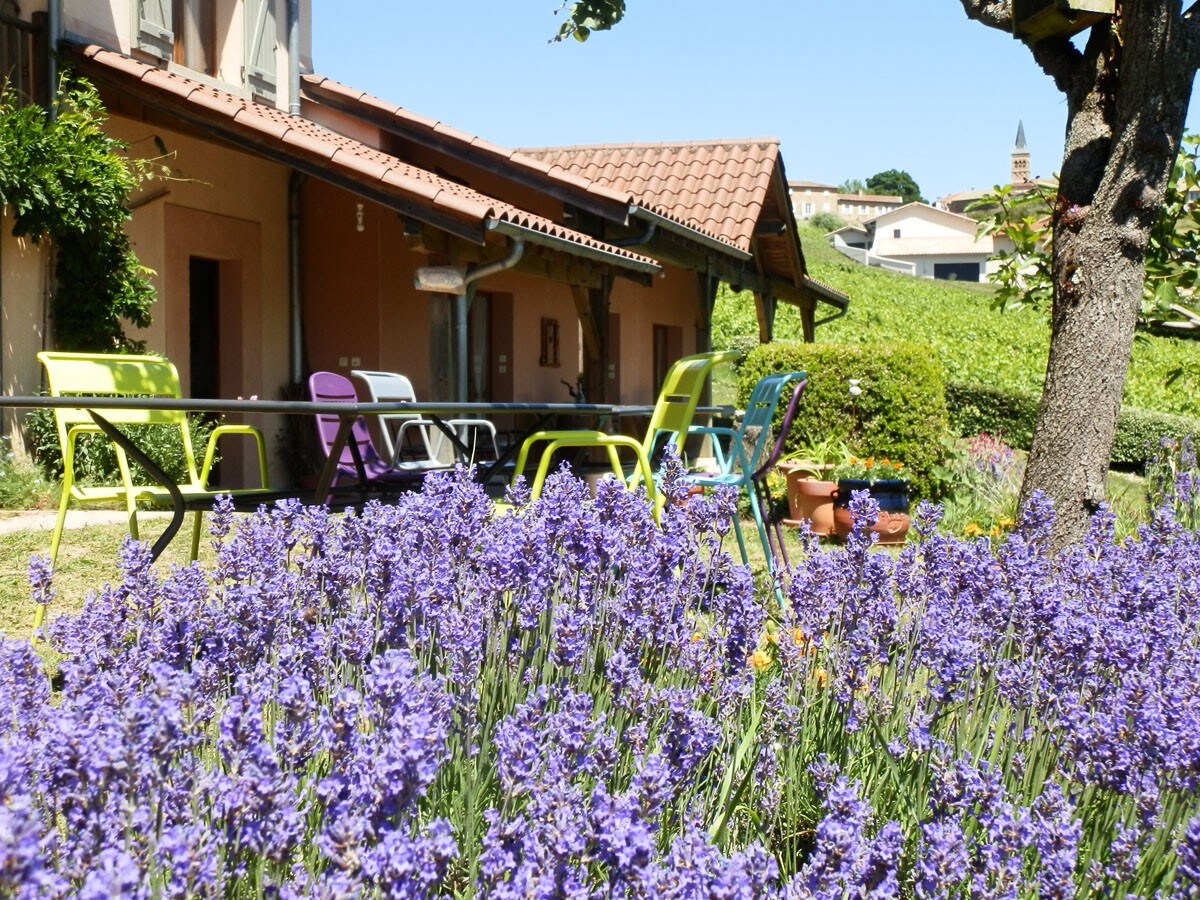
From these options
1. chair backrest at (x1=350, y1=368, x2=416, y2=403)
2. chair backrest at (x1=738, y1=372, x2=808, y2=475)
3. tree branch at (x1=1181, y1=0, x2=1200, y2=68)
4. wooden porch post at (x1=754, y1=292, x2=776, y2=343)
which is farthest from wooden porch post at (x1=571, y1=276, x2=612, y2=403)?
tree branch at (x1=1181, y1=0, x2=1200, y2=68)

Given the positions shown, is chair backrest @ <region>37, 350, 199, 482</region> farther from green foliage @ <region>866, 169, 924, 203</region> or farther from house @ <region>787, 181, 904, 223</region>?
green foliage @ <region>866, 169, 924, 203</region>

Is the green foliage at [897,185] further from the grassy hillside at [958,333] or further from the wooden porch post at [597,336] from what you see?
the wooden porch post at [597,336]

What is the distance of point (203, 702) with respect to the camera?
177 centimetres

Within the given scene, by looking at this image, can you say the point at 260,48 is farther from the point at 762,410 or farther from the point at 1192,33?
the point at 1192,33

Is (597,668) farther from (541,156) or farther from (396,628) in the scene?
(541,156)

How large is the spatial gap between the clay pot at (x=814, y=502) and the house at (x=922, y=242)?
70.5m

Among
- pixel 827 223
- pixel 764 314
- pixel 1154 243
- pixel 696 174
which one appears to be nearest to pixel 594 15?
pixel 1154 243

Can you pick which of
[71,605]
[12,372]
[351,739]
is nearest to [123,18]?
[12,372]

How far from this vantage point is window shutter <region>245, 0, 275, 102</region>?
11719 mm

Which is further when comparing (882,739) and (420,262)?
(420,262)

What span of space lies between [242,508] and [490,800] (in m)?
2.65

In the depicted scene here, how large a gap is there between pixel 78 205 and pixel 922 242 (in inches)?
3247

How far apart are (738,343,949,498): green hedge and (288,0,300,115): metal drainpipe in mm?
5685

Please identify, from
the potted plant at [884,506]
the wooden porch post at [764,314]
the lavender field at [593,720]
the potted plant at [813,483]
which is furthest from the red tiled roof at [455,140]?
the lavender field at [593,720]
